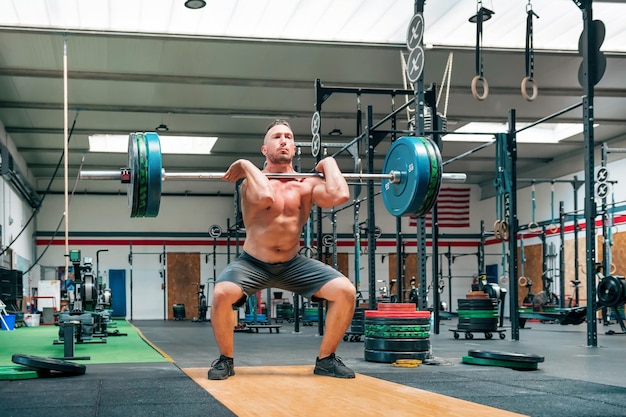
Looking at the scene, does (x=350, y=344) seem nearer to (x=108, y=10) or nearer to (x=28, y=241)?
(x=108, y=10)

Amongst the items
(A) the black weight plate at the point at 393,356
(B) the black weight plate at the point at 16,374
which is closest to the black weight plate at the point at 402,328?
(A) the black weight plate at the point at 393,356

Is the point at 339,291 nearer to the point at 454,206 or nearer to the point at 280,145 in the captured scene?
the point at 280,145

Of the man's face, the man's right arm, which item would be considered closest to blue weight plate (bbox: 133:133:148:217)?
the man's right arm

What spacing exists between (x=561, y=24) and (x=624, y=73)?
2.25 m

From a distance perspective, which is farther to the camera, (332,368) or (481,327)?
(481,327)

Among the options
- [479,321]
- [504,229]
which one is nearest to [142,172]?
[504,229]

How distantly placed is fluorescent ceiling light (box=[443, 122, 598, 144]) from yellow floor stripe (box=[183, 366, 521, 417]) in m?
9.78

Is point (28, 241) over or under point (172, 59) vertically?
under

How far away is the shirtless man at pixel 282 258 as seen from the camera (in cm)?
317

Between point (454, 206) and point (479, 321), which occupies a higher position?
point (454, 206)

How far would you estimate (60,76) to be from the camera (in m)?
8.94

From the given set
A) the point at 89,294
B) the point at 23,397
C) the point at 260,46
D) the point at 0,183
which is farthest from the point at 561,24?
the point at 0,183

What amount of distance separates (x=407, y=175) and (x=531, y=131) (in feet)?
33.5

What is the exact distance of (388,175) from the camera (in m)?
3.49
